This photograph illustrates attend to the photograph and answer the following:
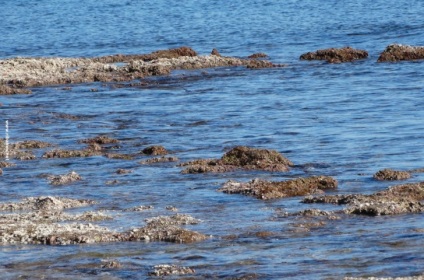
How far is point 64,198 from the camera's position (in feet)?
62.7

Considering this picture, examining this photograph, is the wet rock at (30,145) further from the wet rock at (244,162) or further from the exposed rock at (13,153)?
the wet rock at (244,162)

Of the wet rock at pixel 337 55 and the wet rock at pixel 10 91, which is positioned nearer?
the wet rock at pixel 10 91

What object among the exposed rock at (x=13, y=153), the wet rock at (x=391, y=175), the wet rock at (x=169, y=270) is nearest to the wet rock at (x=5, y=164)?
the exposed rock at (x=13, y=153)

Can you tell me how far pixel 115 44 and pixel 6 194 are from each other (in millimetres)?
40628

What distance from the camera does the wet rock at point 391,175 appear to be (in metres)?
19.7

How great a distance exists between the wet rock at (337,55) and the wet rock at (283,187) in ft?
81.6

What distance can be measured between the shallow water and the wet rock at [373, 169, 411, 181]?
0.19 meters

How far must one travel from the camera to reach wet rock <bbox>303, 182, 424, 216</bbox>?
1673cm

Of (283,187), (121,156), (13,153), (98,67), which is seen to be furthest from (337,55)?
(283,187)

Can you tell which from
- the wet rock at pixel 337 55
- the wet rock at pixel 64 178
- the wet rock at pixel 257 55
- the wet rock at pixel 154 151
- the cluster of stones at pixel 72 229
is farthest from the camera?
the wet rock at pixel 257 55

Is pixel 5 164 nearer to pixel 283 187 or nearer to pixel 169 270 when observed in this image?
pixel 283 187

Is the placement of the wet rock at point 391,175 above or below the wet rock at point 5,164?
above

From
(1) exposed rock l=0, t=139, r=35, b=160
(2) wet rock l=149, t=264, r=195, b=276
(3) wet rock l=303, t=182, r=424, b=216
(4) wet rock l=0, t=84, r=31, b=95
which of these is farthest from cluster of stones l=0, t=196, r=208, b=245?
(4) wet rock l=0, t=84, r=31, b=95

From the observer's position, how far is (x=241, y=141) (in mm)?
25828
